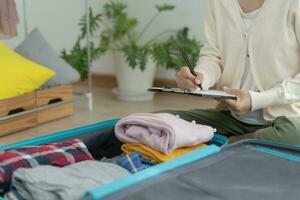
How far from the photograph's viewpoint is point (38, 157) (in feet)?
3.13

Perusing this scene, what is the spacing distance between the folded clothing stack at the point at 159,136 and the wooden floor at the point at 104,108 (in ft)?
3.05

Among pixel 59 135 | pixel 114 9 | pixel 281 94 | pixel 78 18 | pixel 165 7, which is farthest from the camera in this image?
pixel 78 18

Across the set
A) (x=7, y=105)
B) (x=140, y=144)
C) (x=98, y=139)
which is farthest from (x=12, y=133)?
(x=140, y=144)

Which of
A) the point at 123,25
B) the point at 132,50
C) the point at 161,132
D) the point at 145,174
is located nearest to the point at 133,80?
the point at 132,50

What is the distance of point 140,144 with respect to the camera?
1.07 metres

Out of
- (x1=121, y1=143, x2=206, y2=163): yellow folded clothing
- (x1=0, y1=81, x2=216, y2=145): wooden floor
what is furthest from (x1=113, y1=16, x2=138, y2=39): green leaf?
(x1=121, y1=143, x2=206, y2=163): yellow folded clothing

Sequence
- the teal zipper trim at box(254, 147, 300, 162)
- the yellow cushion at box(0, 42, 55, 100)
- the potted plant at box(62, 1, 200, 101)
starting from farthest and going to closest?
1. the potted plant at box(62, 1, 200, 101)
2. the yellow cushion at box(0, 42, 55, 100)
3. the teal zipper trim at box(254, 147, 300, 162)

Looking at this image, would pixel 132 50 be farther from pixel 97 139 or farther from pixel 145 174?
pixel 145 174

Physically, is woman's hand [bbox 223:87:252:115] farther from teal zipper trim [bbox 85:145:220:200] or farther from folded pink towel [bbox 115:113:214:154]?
teal zipper trim [bbox 85:145:220:200]

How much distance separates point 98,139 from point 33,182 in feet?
1.33

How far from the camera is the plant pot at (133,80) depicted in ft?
8.50

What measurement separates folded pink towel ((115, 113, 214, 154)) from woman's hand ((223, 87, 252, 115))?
0.13m

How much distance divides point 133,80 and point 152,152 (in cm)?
160

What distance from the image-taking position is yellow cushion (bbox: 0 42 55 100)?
1.93 metres
